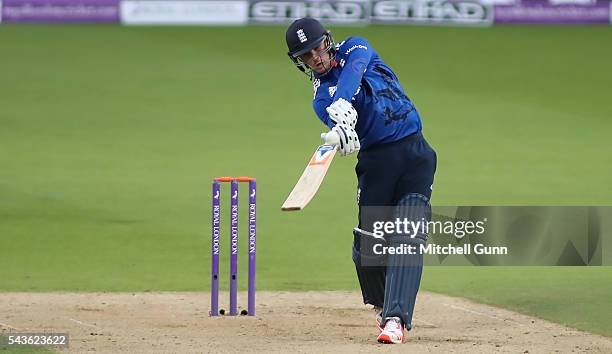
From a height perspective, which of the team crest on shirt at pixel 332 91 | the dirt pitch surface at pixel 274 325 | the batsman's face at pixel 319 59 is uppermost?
the batsman's face at pixel 319 59

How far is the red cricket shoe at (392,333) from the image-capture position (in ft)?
25.9

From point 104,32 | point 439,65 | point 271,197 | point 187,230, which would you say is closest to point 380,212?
point 187,230

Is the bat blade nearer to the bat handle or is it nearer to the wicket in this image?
the bat handle

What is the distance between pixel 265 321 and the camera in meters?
8.86

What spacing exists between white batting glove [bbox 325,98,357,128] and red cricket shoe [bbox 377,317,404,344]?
1.24 metres

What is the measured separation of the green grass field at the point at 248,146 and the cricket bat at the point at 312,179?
7.60 feet

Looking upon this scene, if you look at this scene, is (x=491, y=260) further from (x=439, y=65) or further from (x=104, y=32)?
(x=104, y=32)

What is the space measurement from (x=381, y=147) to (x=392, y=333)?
3.85 ft

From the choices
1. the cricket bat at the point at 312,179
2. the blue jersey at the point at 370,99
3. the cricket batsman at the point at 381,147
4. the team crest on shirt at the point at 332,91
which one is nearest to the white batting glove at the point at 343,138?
the cricket bat at the point at 312,179

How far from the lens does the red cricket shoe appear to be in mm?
7906

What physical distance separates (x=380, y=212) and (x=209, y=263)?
340cm

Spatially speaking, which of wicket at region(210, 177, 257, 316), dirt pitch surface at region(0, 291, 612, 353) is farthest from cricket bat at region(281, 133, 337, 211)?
wicket at region(210, 177, 257, 316)

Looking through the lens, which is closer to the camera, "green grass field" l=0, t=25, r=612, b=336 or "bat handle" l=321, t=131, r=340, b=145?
"bat handle" l=321, t=131, r=340, b=145

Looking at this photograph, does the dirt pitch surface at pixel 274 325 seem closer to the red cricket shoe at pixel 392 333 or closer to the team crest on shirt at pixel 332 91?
the red cricket shoe at pixel 392 333
